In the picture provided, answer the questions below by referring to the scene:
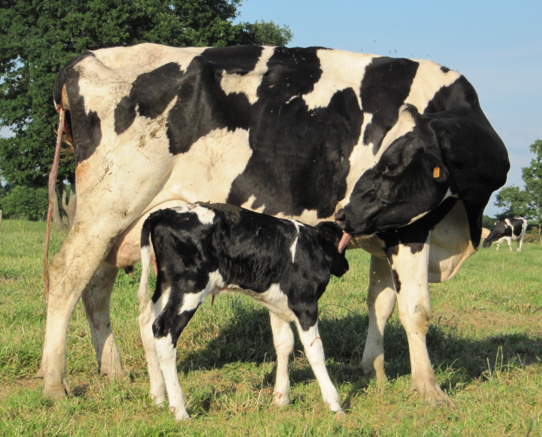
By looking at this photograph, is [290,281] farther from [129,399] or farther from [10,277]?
[10,277]

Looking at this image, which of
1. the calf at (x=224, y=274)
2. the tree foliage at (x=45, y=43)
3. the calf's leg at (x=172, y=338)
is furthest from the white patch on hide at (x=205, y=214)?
the tree foliage at (x=45, y=43)

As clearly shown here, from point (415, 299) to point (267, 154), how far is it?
5.29 feet

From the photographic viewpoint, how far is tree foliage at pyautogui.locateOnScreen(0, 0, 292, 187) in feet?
63.9

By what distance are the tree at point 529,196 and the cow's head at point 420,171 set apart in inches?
1702

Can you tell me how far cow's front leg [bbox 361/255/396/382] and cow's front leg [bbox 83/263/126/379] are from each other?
2165 mm

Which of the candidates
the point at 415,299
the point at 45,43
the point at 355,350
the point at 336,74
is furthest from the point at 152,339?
the point at 45,43

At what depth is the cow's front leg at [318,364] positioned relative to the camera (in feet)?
12.6

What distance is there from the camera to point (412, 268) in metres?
4.36

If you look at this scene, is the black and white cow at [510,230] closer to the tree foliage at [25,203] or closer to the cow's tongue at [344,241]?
the cow's tongue at [344,241]

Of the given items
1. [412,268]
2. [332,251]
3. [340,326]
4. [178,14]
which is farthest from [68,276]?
[178,14]

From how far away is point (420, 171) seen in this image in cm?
404

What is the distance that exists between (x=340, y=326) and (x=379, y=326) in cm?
95

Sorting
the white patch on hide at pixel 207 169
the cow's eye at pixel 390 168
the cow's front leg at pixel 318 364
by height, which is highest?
the cow's eye at pixel 390 168

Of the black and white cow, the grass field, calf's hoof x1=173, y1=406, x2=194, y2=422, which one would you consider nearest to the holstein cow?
the grass field
